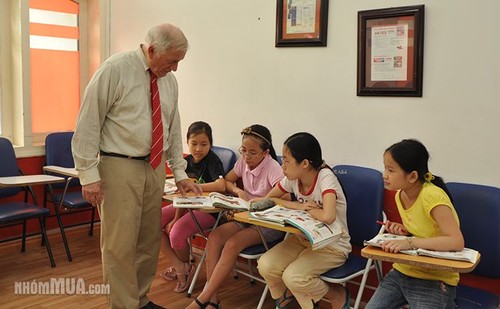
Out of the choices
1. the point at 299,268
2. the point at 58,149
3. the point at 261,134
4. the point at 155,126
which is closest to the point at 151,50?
the point at 155,126

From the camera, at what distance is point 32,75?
4723mm

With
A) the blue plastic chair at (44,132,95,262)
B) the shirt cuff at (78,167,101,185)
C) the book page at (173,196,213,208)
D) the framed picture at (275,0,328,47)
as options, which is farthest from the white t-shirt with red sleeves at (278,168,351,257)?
the blue plastic chair at (44,132,95,262)

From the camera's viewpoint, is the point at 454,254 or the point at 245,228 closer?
the point at 454,254

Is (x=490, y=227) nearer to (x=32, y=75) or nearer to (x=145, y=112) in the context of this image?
(x=145, y=112)

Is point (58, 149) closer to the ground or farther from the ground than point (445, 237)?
farther from the ground

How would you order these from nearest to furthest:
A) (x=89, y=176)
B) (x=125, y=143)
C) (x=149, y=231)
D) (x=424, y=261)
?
(x=424, y=261) → (x=89, y=176) → (x=125, y=143) → (x=149, y=231)

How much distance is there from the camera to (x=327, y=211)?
8.62 feet

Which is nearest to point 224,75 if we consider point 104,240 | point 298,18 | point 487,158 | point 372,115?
point 298,18

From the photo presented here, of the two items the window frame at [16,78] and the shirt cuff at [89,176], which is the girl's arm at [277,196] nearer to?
the shirt cuff at [89,176]

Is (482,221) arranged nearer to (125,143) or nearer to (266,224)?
(266,224)

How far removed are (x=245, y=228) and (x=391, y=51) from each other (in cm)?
144

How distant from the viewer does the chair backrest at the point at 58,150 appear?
4.53 meters

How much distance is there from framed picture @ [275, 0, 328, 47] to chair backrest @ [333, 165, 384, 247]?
0.95m

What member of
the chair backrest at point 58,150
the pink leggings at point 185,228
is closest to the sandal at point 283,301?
the pink leggings at point 185,228
